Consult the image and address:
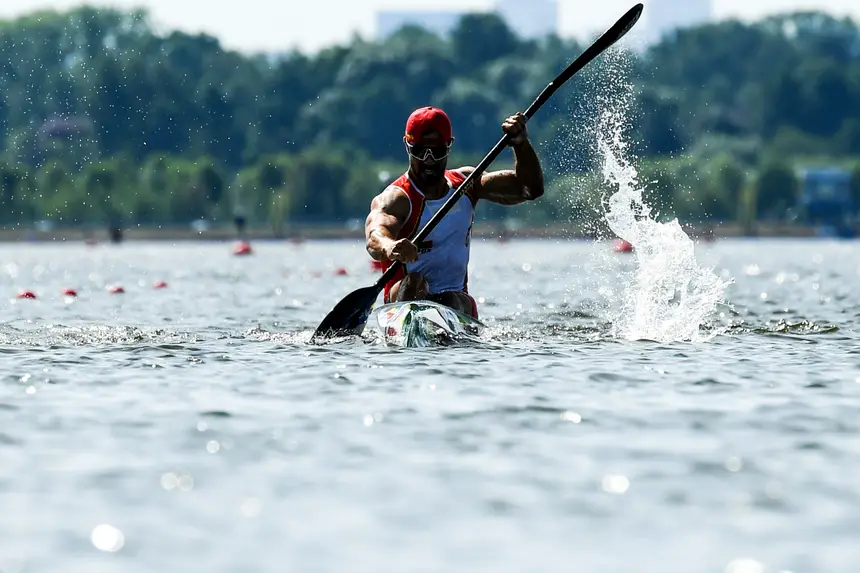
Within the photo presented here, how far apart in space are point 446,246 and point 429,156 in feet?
2.88

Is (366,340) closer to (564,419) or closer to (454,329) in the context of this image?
(454,329)

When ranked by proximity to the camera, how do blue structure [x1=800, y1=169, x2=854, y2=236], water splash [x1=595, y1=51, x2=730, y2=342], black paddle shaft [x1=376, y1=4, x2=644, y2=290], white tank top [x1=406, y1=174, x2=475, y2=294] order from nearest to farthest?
black paddle shaft [x1=376, y1=4, x2=644, y2=290]
white tank top [x1=406, y1=174, x2=475, y2=294]
water splash [x1=595, y1=51, x2=730, y2=342]
blue structure [x1=800, y1=169, x2=854, y2=236]

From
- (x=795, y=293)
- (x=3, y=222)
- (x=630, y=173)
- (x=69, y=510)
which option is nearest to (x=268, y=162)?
(x=3, y=222)

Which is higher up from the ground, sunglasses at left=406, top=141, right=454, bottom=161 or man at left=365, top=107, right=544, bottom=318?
sunglasses at left=406, top=141, right=454, bottom=161

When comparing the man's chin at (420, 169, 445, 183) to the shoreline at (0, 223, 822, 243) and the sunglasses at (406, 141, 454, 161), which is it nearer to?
the sunglasses at (406, 141, 454, 161)

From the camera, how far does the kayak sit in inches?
659

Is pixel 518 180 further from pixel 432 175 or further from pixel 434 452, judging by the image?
pixel 434 452

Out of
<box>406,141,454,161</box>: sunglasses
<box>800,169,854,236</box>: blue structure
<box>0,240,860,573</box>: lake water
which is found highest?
<box>406,141,454,161</box>: sunglasses

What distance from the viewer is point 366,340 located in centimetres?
1753

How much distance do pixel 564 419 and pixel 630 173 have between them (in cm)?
784

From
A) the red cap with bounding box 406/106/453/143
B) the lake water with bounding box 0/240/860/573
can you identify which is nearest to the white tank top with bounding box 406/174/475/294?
the red cap with bounding box 406/106/453/143

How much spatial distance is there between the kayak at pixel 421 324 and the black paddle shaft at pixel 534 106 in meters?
0.35

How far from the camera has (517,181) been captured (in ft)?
55.6

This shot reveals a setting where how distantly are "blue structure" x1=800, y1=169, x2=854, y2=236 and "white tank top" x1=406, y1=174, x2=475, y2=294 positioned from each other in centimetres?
15600
